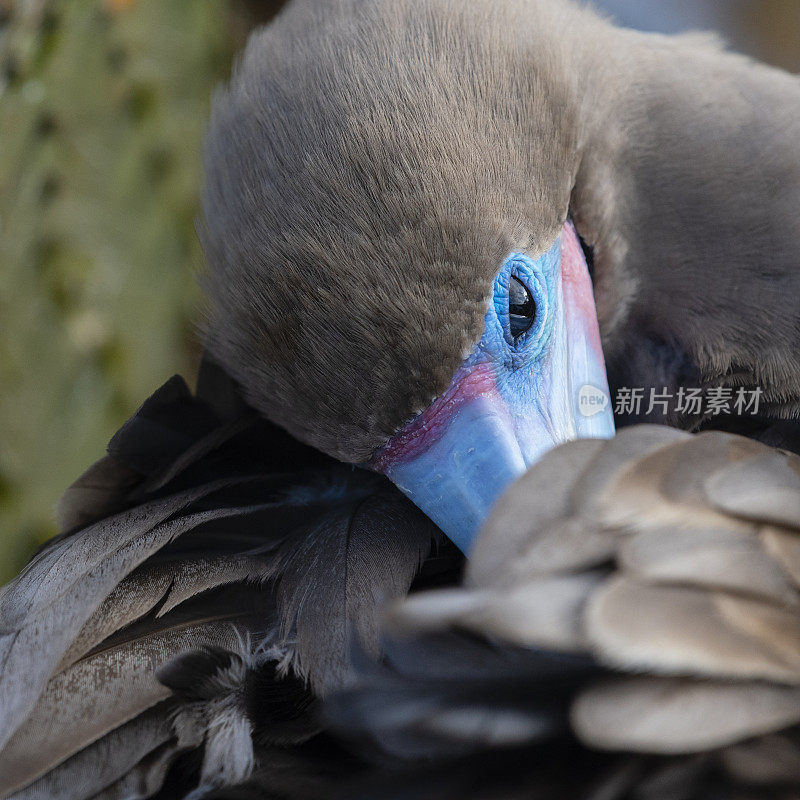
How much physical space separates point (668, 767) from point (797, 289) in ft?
3.24

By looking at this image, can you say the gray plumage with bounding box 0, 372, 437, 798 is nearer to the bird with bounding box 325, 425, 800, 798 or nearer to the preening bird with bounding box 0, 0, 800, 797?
the preening bird with bounding box 0, 0, 800, 797

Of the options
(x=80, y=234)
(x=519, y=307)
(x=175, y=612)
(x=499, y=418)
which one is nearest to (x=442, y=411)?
(x=499, y=418)

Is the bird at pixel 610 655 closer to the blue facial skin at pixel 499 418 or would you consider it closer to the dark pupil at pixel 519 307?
the blue facial skin at pixel 499 418

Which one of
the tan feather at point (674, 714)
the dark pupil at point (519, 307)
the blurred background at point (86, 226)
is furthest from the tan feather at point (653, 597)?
the blurred background at point (86, 226)

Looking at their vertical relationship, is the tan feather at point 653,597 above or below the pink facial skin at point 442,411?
above

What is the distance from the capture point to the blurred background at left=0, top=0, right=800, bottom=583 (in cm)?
235

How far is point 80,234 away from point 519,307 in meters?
1.48

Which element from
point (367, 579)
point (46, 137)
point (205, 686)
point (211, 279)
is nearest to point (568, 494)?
point (367, 579)

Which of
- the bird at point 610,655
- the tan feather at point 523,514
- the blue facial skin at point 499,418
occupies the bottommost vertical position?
the blue facial skin at point 499,418

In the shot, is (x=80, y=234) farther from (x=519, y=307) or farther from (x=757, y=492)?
(x=757, y=492)

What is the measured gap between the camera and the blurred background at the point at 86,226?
92.4 inches

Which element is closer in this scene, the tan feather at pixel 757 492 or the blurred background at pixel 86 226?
the tan feather at pixel 757 492

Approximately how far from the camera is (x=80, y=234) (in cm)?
242

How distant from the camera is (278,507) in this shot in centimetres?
122
